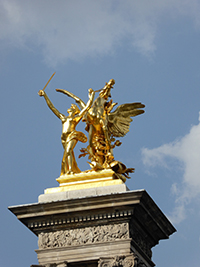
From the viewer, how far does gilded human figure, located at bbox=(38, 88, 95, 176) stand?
20.8 meters

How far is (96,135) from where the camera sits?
21.4m

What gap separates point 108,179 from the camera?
65.7ft

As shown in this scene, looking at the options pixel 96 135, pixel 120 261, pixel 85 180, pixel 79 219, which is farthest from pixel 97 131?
pixel 120 261

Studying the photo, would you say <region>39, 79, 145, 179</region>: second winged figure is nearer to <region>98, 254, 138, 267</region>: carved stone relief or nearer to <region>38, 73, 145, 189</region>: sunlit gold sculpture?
<region>38, 73, 145, 189</region>: sunlit gold sculpture

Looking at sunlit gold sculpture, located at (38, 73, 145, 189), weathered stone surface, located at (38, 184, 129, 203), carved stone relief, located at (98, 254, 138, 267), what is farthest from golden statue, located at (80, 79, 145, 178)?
carved stone relief, located at (98, 254, 138, 267)

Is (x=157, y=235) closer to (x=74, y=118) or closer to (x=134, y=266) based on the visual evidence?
(x=134, y=266)

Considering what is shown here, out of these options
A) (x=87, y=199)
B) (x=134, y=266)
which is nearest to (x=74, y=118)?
(x=87, y=199)

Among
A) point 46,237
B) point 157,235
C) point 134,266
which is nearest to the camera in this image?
point 134,266

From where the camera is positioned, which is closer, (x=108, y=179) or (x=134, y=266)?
(x=134, y=266)

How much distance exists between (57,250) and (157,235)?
12.4ft

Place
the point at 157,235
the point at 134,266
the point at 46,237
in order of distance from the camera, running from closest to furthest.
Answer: the point at 134,266 < the point at 46,237 < the point at 157,235

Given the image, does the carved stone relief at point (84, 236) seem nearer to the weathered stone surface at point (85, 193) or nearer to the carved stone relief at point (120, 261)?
the carved stone relief at point (120, 261)

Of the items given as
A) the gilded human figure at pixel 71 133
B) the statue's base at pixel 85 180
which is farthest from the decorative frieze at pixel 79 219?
the gilded human figure at pixel 71 133

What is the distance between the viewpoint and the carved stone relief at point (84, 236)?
61.7 ft
